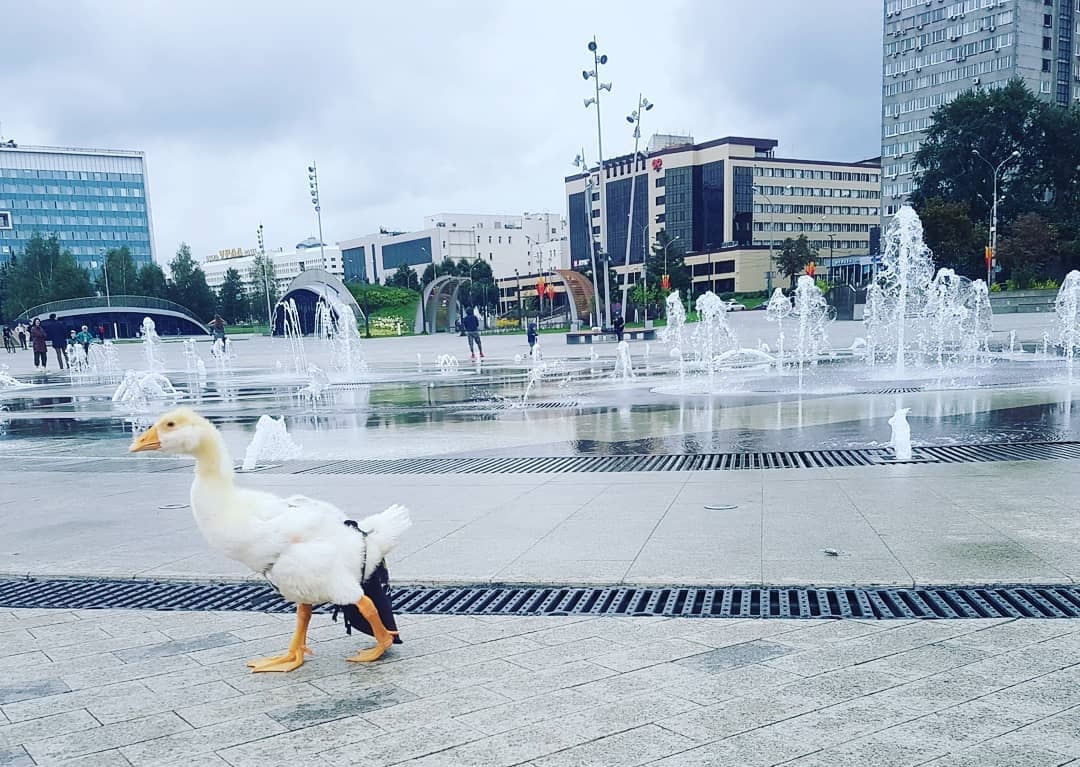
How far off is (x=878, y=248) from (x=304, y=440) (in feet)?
291

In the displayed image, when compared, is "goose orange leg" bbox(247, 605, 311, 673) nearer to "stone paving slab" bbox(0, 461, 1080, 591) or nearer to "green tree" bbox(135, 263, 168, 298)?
"stone paving slab" bbox(0, 461, 1080, 591)

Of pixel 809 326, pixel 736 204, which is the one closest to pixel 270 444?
pixel 809 326

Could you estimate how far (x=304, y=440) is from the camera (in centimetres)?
1136

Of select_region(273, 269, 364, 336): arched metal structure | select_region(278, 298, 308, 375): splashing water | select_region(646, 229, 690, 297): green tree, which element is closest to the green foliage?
select_region(646, 229, 690, 297): green tree

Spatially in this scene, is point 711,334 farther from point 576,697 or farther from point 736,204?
point 736,204

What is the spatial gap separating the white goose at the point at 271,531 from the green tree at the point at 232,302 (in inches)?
4325

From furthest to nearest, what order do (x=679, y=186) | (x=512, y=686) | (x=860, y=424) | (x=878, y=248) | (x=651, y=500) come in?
(x=679, y=186) → (x=878, y=248) → (x=860, y=424) → (x=651, y=500) → (x=512, y=686)

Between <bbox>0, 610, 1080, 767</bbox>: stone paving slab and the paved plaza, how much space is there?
12 millimetres

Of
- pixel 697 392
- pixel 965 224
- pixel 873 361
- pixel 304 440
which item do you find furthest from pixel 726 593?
pixel 965 224

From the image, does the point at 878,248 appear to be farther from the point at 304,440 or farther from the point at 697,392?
the point at 304,440

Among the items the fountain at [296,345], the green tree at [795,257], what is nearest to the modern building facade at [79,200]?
the fountain at [296,345]

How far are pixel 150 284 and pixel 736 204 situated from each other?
78995 mm

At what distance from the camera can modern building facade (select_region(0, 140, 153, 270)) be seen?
12400 centimetres

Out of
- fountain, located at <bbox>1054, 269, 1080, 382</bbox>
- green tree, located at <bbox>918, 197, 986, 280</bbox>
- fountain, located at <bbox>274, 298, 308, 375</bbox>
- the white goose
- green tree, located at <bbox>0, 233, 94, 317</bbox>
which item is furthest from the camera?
green tree, located at <bbox>0, 233, 94, 317</bbox>
